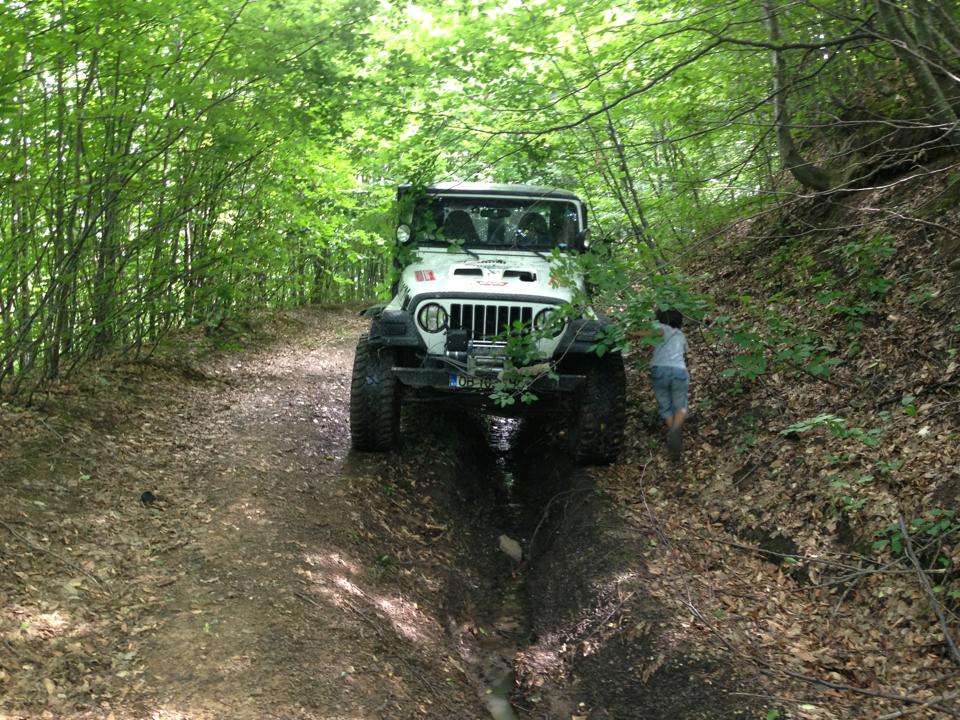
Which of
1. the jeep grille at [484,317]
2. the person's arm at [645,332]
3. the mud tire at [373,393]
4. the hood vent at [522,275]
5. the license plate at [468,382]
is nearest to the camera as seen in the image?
the person's arm at [645,332]

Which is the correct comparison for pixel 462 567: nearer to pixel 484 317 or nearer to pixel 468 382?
pixel 468 382

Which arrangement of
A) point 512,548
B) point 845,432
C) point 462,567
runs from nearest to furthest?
point 845,432 < point 462,567 < point 512,548

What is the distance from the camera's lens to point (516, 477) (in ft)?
23.6

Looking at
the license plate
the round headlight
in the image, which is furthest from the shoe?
the round headlight

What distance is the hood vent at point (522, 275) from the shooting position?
5.91 metres

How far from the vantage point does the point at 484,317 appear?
5.57 meters

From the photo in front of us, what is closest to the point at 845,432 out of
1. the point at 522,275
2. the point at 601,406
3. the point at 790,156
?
the point at 601,406

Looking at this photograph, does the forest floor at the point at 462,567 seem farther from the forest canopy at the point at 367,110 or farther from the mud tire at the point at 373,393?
the forest canopy at the point at 367,110

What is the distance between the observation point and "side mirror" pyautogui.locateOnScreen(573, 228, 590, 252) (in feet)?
21.3

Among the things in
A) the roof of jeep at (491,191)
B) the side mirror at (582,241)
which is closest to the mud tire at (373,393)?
the roof of jeep at (491,191)

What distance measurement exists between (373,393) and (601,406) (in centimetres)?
176

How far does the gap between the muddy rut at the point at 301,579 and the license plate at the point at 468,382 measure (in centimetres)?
103

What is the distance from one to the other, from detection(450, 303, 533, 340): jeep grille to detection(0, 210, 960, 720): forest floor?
4.43 ft

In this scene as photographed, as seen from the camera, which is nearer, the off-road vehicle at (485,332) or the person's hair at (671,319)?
the off-road vehicle at (485,332)
